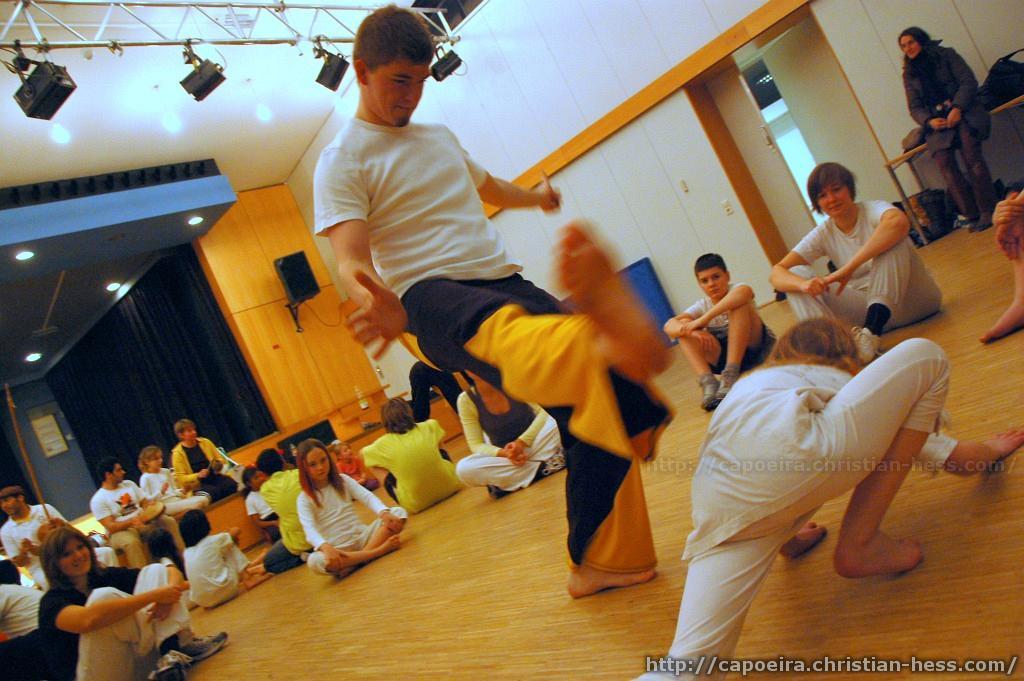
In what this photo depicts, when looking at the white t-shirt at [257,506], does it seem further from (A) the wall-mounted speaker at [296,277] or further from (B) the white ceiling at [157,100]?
(B) the white ceiling at [157,100]

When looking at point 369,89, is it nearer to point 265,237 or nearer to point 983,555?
point 983,555

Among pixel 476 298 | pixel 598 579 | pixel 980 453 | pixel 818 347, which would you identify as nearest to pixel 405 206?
pixel 476 298

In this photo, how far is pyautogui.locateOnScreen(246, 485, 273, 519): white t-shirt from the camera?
6.90m

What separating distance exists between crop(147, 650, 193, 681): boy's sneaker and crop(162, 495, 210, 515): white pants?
136 inches

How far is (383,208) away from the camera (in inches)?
65.4

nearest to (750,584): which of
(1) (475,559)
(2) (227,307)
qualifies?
(1) (475,559)

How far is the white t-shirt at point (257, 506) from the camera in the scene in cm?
690

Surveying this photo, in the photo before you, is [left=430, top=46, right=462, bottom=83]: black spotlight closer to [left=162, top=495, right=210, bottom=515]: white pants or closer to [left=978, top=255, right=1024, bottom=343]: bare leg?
[left=162, top=495, right=210, bottom=515]: white pants

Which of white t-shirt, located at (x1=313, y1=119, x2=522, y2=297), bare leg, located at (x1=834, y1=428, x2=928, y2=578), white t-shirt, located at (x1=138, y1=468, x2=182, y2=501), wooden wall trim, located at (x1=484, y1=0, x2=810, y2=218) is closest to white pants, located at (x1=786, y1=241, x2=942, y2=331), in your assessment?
bare leg, located at (x1=834, y1=428, x2=928, y2=578)

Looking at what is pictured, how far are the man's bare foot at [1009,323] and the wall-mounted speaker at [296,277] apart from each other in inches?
351

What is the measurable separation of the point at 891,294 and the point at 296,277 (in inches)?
329

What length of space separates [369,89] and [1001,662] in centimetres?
152

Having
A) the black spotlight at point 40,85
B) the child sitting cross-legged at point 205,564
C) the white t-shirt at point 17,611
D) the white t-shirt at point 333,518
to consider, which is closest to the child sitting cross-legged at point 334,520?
the white t-shirt at point 333,518

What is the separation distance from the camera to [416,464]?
4.91 meters
